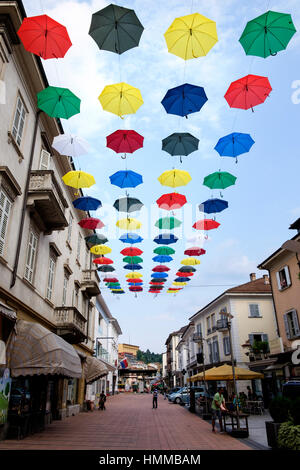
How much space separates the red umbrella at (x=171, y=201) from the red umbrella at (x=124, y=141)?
3.18 meters

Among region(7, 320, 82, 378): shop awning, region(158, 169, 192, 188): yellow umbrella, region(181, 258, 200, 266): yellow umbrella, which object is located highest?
region(158, 169, 192, 188): yellow umbrella

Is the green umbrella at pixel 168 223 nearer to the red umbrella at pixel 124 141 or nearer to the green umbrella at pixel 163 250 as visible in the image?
the green umbrella at pixel 163 250

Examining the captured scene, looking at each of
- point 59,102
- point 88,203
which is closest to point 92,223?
point 88,203

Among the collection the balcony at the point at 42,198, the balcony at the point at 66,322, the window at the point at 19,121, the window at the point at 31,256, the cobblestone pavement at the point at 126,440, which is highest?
the window at the point at 19,121

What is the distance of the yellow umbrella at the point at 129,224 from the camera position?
16.8 m

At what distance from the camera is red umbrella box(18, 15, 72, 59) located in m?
8.81

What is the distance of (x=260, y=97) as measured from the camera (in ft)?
33.3

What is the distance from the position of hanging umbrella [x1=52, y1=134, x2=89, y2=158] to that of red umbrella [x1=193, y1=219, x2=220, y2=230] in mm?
6250

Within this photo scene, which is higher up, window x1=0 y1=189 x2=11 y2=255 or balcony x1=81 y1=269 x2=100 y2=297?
balcony x1=81 y1=269 x2=100 y2=297

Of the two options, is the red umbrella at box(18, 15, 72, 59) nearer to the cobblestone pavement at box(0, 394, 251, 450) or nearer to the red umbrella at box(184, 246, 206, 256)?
the cobblestone pavement at box(0, 394, 251, 450)

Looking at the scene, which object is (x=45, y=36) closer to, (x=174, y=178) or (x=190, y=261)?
(x=174, y=178)

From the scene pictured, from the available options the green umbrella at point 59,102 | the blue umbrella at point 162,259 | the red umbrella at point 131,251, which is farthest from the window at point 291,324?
the green umbrella at point 59,102

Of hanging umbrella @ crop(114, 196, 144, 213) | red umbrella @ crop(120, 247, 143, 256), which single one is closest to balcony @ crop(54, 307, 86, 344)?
red umbrella @ crop(120, 247, 143, 256)

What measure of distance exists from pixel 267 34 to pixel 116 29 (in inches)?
146
